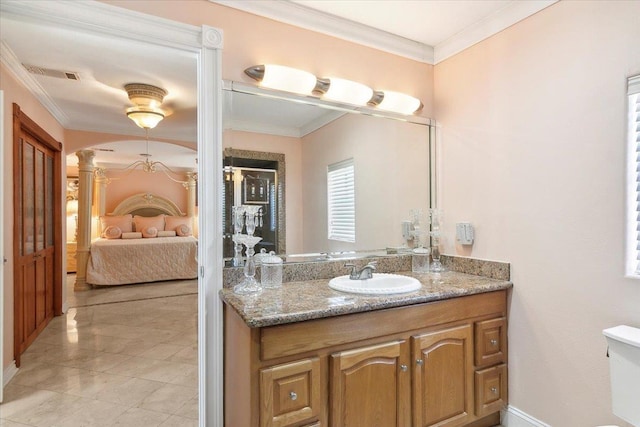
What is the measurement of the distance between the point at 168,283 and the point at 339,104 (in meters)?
5.61

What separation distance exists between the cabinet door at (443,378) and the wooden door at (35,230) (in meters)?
3.25

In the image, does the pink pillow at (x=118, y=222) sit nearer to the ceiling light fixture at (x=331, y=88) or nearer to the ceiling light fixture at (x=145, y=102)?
the ceiling light fixture at (x=145, y=102)

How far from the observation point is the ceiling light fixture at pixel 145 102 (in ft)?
10.4

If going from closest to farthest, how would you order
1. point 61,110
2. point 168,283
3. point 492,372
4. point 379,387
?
1. point 379,387
2. point 492,372
3. point 61,110
4. point 168,283

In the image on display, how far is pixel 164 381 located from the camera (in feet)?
8.46

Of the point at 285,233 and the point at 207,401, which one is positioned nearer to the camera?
the point at 207,401

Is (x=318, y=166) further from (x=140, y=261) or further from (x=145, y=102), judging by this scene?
(x=140, y=261)

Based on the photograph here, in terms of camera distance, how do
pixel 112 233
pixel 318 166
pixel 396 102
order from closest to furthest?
1. pixel 318 166
2. pixel 396 102
3. pixel 112 233

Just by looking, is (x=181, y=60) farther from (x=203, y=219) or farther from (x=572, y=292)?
(x=572, y=292)

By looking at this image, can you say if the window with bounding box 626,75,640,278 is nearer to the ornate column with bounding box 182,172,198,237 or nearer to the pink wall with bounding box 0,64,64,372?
the pink wall with bounding box 0,64,64,372

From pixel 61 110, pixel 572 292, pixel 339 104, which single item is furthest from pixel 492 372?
pixel 61 110

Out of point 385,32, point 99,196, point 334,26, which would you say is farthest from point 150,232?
point 385,32

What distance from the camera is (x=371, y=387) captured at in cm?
150

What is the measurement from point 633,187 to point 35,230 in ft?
15.6
